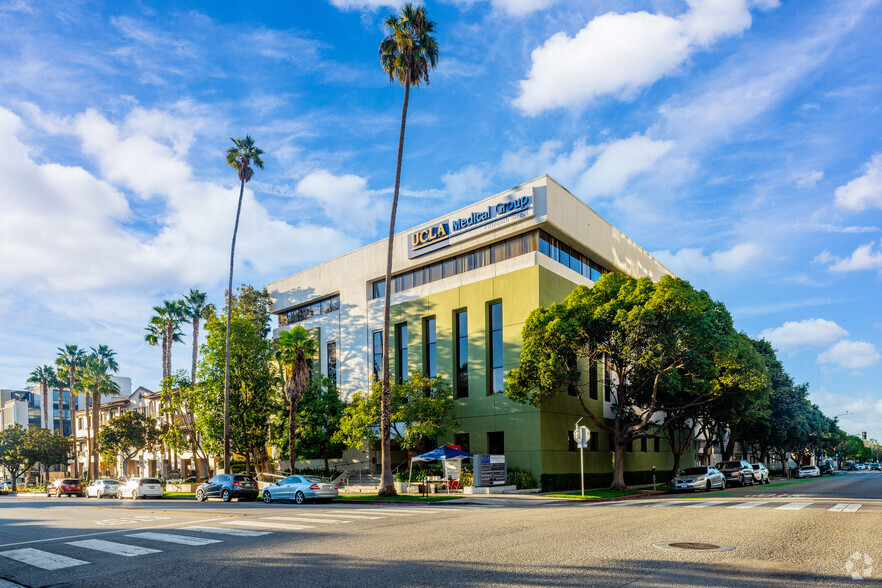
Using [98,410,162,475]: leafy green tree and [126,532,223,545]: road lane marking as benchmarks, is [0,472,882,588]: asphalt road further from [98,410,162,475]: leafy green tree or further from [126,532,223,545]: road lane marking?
[98,410,162,475]: leafy green tree

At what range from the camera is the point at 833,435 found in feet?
288

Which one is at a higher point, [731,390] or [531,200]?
[531,200]

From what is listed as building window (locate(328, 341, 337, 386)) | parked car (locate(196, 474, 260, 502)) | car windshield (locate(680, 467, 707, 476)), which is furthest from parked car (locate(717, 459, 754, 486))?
parked car (locate(196, 474, 260, 502))

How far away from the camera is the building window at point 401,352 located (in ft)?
144

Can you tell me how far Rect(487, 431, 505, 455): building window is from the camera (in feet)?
123

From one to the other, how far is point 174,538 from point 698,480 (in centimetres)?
3020

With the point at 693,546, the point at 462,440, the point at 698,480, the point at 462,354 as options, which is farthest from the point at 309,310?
the point at 693,546

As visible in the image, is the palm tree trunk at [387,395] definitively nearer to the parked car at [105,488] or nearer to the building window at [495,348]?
the building window at [495,348]

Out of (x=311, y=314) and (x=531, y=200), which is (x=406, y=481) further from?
(x=311, y=314)

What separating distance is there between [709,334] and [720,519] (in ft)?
58.4

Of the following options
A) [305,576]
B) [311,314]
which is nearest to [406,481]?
[311,314]

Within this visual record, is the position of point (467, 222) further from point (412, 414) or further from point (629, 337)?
point (629, 337)

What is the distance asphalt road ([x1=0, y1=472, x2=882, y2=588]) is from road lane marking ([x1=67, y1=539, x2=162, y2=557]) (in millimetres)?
33

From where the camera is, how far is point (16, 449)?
71875 millimetres
